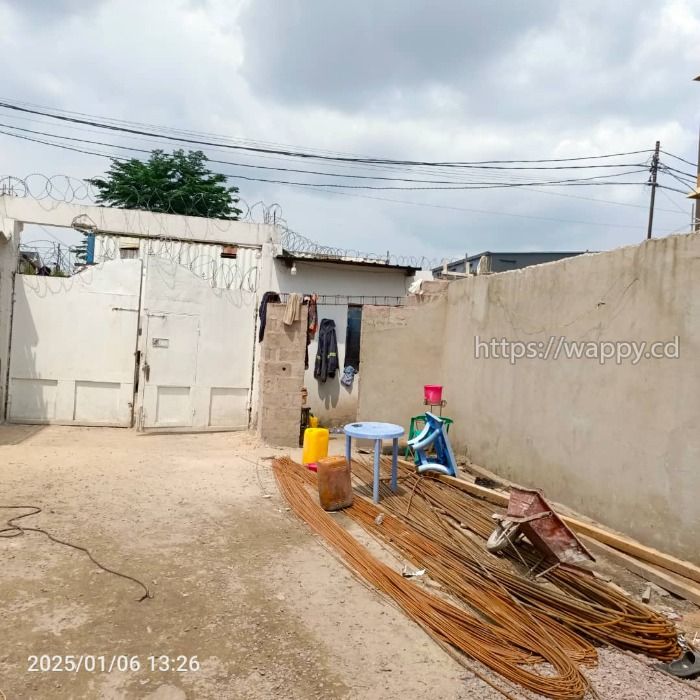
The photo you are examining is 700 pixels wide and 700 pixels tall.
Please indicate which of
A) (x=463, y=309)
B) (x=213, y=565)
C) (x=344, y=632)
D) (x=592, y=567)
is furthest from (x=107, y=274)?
(x=592, y=567)

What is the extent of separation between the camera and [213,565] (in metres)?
3.89

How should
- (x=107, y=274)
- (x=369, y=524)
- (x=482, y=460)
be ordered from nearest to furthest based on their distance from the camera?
(x=369, y=524)
(x=482, y=460)
(x=107, y=274)

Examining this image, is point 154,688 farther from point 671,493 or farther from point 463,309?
point 463,309

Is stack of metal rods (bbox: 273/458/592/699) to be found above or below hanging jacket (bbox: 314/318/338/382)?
below

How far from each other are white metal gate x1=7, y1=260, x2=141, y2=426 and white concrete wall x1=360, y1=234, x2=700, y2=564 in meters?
5.66

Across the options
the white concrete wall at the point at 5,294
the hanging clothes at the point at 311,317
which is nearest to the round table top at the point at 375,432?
the hanging clothes at the point at 311,317

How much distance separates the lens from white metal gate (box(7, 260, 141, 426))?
28.1ft

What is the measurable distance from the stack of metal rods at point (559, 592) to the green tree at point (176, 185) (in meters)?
18.1

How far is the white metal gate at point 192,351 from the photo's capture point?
28.5 feet

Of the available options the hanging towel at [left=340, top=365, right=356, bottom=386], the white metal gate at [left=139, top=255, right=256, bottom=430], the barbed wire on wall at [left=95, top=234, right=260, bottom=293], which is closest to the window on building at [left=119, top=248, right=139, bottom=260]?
the barbed wire on wall at [left=95, top=234, right=260, bottom=293]

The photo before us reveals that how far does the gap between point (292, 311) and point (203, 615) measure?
17.9 feet

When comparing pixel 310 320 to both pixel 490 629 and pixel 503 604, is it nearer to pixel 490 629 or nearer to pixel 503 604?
pixel 503 604

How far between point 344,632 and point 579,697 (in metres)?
1.27

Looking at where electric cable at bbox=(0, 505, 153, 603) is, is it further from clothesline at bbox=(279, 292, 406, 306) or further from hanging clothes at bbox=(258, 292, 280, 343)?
clothesline at bbox=(279, 292, 406, 306)
